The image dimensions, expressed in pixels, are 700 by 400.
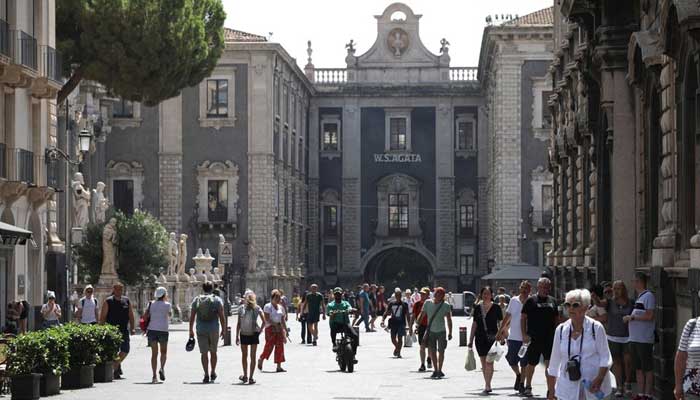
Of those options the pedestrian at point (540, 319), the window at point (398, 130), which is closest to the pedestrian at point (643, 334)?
the pedestrian at point (540, 319)

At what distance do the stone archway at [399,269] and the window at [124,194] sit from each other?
2040 cm

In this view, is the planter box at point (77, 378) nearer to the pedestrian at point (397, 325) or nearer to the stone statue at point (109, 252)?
the pedestrian at point (397, 325)

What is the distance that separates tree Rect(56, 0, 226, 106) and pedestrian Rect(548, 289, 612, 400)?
33120mm

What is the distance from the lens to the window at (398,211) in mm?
90562

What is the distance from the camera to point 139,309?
5116 cm

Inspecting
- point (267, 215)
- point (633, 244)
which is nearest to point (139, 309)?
point (267, 215)

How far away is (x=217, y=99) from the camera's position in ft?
243

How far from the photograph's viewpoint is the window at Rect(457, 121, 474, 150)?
292 ft

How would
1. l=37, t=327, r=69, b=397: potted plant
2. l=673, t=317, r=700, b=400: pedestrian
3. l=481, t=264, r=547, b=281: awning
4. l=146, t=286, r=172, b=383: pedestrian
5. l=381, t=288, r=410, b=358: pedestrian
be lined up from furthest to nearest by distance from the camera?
l=481, t=264, r=547, b=281: awning → l=381, t=288, r=410, b=358: pedestrian → l=146, t=286, r=172, b=383: pedestrian → l=37, t=327, r=69, b=397: potted plant → l=673, t=317, r=700, b=400: pedestrian

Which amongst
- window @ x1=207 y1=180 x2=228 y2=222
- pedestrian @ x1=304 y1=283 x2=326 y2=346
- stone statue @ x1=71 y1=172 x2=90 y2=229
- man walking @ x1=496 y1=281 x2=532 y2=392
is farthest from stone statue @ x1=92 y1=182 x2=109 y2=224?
man walking @ x1=496 y1=281 x2=532 y2=392

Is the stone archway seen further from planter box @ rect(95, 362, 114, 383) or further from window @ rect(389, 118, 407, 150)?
planter box @ rect(95, 362, 114, 383)

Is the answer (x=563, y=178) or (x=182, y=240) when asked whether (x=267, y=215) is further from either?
(x=563, y=178)

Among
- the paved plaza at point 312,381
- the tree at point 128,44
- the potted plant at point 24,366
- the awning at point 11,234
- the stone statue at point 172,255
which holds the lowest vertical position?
the paved plaza at point 312,381

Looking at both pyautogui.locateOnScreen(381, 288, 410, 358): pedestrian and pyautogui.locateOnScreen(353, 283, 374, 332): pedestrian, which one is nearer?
pyautogui.locateOnScreen(381, 288, 410, 358): pedestrian
